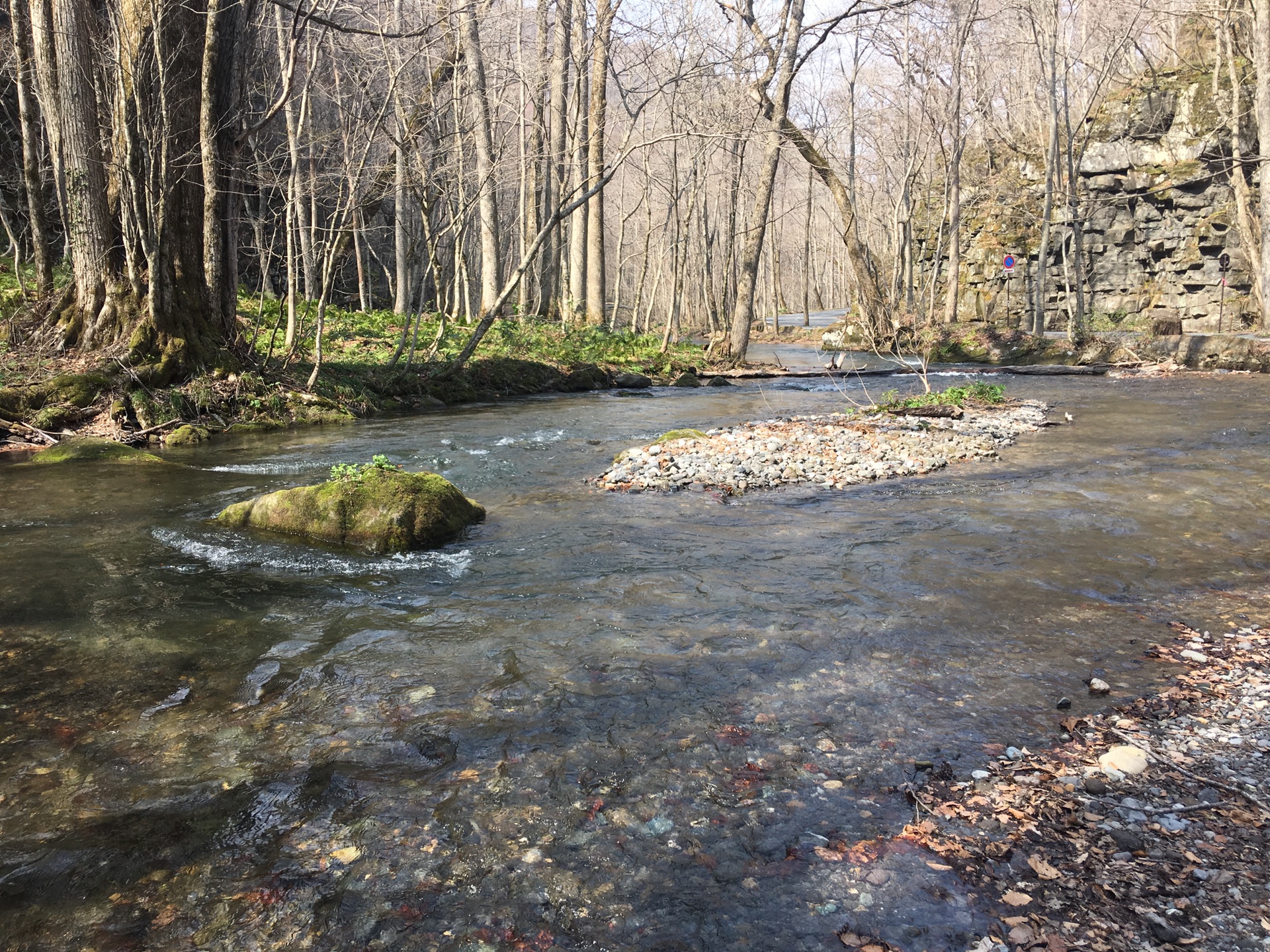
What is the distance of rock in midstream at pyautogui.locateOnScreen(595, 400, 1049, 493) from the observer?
30.0 feet

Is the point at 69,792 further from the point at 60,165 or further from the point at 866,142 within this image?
the point at 866,142

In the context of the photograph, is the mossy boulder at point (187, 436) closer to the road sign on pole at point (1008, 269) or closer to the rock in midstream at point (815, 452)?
the rock in midstream at point (815, 452)

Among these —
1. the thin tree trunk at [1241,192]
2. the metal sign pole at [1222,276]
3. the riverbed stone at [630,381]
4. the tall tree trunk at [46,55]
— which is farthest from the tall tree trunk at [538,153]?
the metal sign pole at [1222,276]

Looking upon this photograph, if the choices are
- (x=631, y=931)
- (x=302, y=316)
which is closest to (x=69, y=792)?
(x=631, y=931)

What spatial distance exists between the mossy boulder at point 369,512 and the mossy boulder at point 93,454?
12.2ft

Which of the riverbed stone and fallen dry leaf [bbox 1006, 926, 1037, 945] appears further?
the riverbed stone

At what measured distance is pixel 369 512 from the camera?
22.8 ft

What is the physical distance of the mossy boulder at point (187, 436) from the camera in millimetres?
11484

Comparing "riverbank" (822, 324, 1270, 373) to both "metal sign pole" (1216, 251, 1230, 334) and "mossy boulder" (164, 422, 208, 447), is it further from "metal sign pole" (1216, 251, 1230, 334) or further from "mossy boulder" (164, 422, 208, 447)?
"mossy boulder" (164, 422, 208, 447)

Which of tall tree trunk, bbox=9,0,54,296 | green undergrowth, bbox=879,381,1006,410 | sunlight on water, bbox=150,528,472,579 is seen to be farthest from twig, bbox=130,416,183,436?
green undergrowth, bbox=879,381,1006,410

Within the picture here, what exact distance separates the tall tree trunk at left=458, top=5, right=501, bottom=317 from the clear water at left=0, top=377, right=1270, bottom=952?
9.34 meters

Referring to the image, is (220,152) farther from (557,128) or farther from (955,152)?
(955,152)

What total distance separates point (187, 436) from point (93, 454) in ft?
5.03

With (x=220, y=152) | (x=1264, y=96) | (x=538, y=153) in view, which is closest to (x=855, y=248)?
(x=538, y=153)
